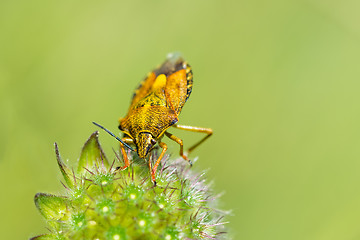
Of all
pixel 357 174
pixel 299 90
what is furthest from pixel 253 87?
pixel 357 174

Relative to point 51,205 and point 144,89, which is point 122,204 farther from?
point 144,89

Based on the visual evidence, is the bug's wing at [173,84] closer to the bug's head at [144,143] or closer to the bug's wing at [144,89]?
the bug's wing at [144,89]

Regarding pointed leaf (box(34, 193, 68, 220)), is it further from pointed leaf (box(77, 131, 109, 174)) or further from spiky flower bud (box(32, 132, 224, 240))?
pointed leaf (box(77, 131, 109, 174))

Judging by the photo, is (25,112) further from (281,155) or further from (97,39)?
(281,155)

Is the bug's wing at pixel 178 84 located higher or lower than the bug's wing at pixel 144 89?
higher

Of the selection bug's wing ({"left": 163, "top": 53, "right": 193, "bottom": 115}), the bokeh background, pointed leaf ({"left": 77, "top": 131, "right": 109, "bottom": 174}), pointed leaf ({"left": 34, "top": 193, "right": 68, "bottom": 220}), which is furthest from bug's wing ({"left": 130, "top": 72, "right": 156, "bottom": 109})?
pointed leaf ({"left": 34, "top": 193, "right": 68, "bottom": 220})

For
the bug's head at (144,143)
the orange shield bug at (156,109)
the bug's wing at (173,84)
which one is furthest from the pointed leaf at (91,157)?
the bug's wing at (173,84)

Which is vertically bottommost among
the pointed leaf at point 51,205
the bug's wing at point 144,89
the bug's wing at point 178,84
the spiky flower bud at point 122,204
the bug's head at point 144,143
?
the pointed leaf at point 51,205
